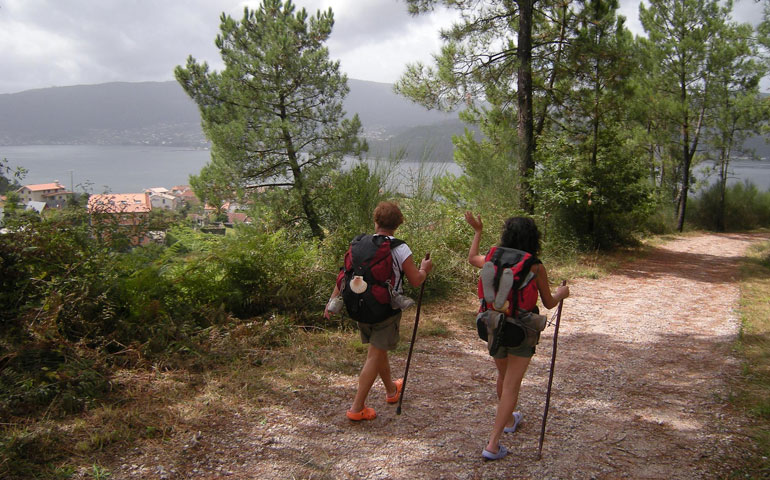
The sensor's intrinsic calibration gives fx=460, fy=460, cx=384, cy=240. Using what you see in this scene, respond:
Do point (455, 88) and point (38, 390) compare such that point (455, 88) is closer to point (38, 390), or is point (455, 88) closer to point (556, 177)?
point (556, 177)

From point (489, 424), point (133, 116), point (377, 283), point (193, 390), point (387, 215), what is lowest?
point (489, 424)

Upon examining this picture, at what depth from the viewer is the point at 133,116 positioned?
23.7 m

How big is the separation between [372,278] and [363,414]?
3.62 ft

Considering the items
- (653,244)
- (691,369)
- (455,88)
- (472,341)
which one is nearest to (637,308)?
(691,369)

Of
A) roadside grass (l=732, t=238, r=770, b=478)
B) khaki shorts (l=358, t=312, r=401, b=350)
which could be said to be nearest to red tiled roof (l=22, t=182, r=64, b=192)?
khaki shorts (l=358, t=312, r=401, b=350)

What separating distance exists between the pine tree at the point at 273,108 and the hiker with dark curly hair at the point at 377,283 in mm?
7691

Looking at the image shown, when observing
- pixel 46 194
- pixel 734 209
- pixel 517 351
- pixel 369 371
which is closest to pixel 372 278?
pixel 369 371

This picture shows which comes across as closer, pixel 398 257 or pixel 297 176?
pixel 398 257

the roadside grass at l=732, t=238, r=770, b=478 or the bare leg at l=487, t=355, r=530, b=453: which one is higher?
the bare leg at l=487, t=355, r=530, b=453

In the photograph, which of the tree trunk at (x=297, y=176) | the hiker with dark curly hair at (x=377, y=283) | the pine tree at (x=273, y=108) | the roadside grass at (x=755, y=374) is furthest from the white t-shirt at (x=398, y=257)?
the pine tree at (x=273, y=108)

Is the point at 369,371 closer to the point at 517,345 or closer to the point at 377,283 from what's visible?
the point at 377,283

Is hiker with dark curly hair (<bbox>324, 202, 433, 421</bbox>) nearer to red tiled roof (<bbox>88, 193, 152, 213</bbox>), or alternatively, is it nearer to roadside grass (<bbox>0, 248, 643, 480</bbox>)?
roadside grass (<bbox>0, 248, 643, 480</bbox>)

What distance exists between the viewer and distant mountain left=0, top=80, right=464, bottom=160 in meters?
13.0

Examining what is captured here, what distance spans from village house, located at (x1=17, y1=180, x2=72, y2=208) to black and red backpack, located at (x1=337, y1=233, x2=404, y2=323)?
11.5 feet
